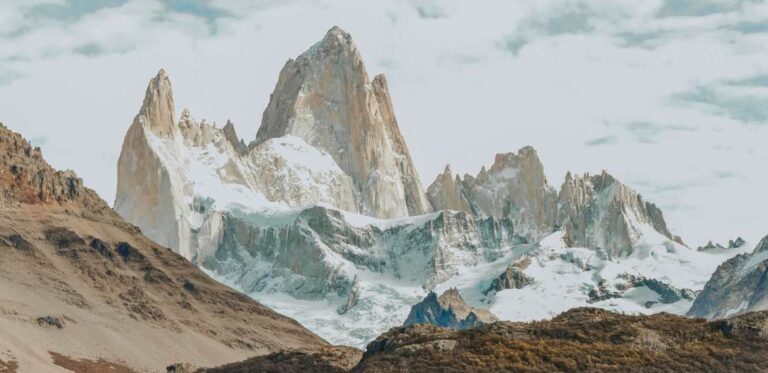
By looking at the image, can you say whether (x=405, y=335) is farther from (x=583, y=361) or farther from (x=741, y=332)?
(x=741, y=332)

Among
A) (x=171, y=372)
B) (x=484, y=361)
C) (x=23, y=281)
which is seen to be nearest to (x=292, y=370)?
(x=484, y=361)

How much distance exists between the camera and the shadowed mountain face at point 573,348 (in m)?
78.9

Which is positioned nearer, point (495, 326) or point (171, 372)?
point (495, 326)

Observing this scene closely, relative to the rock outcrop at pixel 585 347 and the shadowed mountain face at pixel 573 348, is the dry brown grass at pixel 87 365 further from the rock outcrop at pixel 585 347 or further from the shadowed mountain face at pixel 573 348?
the rock outcrop at pixel 585 347

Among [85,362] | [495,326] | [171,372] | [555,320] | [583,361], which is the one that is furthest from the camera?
[85,362]

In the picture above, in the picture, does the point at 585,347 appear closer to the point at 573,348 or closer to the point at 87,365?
the point at 573,348

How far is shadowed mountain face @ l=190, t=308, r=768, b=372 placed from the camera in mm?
78875

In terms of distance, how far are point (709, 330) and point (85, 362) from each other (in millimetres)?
95700

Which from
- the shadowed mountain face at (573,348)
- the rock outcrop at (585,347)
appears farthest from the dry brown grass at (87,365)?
the rock outcrop at (585,347)

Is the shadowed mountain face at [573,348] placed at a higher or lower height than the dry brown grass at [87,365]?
higher

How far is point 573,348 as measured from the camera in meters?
80.4

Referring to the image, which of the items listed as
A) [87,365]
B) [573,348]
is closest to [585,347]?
[573,348]

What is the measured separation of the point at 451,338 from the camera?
82.9 m

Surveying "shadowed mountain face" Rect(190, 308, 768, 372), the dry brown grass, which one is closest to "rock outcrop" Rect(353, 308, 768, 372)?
"shadowed mountain face" Rect(190, 308, 768, 372)
